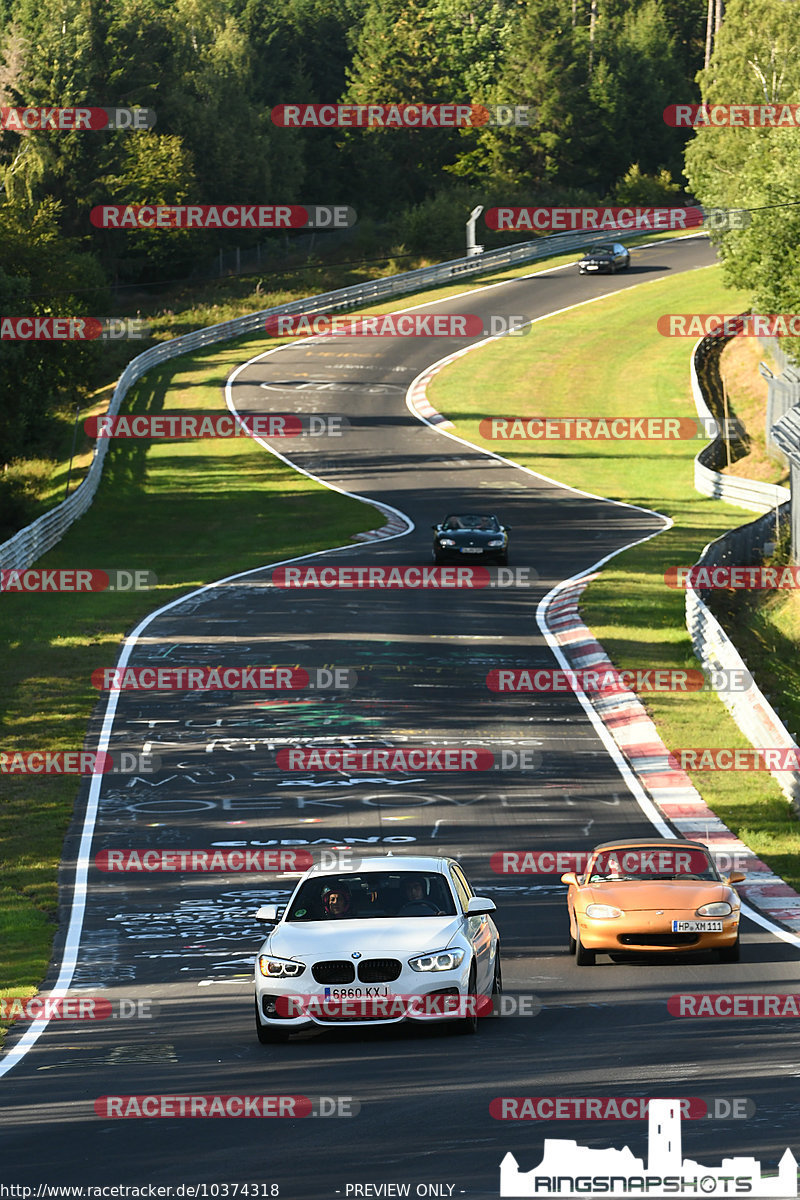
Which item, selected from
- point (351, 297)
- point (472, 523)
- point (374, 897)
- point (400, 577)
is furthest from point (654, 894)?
point (351, 297)

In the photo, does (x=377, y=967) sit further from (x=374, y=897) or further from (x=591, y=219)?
(x=591, y=219)

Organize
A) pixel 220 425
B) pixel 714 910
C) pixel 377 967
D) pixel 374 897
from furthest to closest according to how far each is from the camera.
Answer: pixel 220 425, pixel 714 910, pixel 374 897, pixel 377 967

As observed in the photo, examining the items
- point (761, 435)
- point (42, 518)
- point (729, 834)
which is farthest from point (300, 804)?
point (761, 435)

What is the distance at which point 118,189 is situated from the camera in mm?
90125

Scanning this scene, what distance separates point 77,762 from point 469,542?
1708cm

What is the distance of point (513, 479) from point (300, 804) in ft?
110

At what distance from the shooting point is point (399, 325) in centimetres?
7881

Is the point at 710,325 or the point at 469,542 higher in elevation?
the point at 710,325

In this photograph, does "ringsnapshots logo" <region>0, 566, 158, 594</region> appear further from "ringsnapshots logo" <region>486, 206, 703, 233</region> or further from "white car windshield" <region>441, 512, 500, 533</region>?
"ringsnapshots logo" <region>486, 206, 703, 233</region>

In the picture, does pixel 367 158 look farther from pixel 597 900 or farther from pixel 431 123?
pixel 597 900

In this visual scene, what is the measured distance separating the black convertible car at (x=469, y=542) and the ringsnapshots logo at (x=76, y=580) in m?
7.19

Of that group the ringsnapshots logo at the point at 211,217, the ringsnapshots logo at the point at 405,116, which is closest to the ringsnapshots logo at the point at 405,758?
the ringsnapshots logo at the point at 211,217

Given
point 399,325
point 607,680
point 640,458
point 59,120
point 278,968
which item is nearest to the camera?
point 278,968

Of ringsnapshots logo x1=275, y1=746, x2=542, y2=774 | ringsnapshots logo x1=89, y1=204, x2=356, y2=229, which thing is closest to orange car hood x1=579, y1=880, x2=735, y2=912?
ringsnapshots logo x1=275, y1=746, x2=542, y2=774
